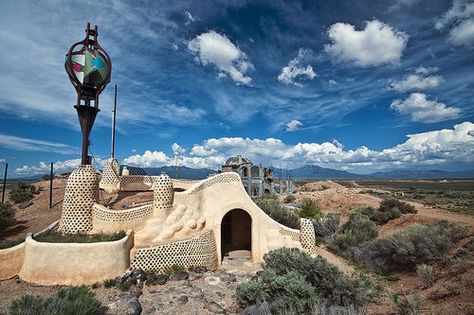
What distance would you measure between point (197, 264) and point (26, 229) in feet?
35.8

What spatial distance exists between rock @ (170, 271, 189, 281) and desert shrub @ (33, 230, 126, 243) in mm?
2439

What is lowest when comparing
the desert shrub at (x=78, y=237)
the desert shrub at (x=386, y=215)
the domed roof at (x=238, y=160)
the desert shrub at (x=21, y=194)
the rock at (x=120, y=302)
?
the rock at (x=120, y=302)

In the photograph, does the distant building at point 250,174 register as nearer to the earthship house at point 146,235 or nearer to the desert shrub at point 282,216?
the desert shrub at point 282,216

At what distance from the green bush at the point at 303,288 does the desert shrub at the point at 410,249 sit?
110 inches

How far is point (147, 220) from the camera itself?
11422 mm

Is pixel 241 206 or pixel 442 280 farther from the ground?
pixel 241 206

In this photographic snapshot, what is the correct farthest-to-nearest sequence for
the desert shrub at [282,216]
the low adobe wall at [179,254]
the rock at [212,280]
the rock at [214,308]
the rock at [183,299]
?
1. the desert shrub at [282,216]
2. the low adobe wall at [179,254]
3. the rock at [212,280]
4. the rock at [183,299]
5. the rock at [214,308]

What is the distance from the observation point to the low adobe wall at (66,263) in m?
9.02

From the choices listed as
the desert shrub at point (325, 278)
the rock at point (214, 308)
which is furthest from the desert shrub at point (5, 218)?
the desert shrub at point (325, 278)

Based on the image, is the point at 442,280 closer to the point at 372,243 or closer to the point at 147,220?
the point at 372,243

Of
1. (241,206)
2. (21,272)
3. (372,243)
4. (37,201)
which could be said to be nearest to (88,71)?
(21,272)

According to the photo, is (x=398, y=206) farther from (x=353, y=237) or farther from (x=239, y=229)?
(x=239, y=229)

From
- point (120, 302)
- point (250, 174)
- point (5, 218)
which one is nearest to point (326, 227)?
point (120, 302)

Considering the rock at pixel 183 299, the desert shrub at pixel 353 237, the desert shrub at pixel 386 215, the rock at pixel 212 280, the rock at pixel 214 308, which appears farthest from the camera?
the desert shrub at pixel 386 215
